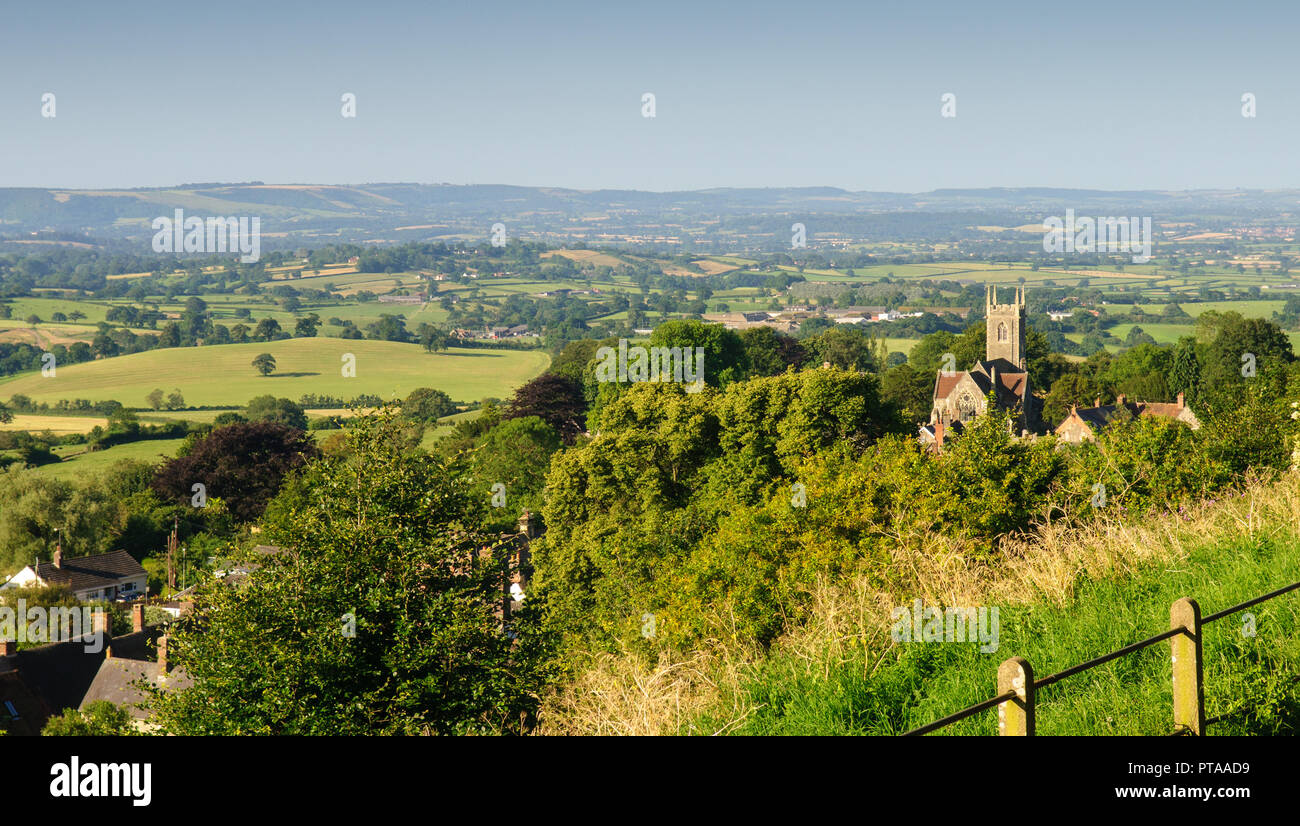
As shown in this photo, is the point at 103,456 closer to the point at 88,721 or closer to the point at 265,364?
the point at 265,364

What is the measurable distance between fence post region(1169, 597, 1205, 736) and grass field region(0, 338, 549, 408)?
89207 mm

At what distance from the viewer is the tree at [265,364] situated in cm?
11556

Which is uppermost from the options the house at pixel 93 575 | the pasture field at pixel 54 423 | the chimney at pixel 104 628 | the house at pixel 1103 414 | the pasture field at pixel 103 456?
the house at pixel 1103 414

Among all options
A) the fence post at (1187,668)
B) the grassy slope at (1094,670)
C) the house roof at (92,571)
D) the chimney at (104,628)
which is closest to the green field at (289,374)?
the house roof at (92,571)

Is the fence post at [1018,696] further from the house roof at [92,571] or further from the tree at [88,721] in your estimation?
the house roof at [92,571]

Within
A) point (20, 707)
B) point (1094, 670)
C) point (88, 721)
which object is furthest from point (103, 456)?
point (1094, 670)

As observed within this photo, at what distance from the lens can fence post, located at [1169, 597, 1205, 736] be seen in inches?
237

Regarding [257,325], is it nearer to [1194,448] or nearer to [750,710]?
[1194,448]

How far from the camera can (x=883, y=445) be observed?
98.1ft

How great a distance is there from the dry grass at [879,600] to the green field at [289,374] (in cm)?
8958

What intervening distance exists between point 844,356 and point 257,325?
88526 millimetres

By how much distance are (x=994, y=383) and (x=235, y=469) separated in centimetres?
4517

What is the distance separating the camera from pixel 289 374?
377ft
